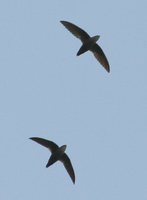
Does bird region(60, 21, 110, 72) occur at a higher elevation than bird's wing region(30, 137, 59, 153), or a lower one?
higher

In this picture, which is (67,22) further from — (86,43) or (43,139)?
(43,139)

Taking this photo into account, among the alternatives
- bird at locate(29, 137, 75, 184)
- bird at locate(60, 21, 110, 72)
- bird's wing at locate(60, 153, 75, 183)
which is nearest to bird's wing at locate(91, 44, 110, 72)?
bird at locate(60, 21, 110, 72)

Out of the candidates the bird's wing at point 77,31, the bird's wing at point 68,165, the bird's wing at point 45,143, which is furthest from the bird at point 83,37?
the bird's wing at point 68,165

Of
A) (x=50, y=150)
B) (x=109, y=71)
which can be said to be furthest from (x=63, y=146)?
(x=109, y=71)

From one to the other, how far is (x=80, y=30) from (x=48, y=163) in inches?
187

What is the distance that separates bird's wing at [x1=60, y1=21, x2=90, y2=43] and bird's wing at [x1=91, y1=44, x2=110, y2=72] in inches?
31.4

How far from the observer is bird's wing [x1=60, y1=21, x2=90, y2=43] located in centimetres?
3797

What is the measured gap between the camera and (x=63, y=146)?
3800 cm

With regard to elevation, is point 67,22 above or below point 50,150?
above

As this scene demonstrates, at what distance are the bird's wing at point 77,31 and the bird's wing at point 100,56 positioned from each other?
0.80 metres

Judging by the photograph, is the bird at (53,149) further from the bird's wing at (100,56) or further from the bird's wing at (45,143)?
the bird's wing at (100,56)

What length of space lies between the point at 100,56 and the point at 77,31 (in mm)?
1561

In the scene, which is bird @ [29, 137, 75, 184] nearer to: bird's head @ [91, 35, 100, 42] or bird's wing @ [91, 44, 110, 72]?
bird's wing @ [91, 44, 110, 72]

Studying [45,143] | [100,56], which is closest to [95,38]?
[100,56]
